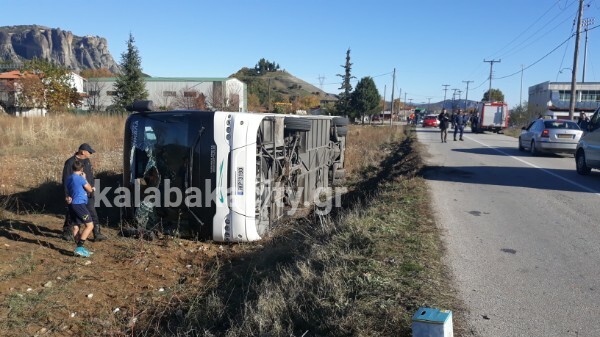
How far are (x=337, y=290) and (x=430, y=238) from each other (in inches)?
93.0

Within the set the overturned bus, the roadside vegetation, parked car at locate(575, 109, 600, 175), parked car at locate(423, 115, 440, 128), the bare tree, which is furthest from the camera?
the bare tree

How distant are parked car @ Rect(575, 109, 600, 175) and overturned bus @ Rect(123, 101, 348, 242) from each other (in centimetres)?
874

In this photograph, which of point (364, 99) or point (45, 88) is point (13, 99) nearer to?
point (45, 88)

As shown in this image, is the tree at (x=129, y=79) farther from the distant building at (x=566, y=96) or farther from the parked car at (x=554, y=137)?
the distant building at (x=566, y=96)

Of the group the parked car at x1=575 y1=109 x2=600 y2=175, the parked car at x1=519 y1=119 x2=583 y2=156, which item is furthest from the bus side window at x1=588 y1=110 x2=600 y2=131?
the parked car at x1=519 y1=119 x2=583 y2=156

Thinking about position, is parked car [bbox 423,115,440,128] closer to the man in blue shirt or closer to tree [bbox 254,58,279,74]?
the man in blue shirt

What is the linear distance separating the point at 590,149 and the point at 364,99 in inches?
2741

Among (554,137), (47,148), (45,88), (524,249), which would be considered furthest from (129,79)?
(524,249)

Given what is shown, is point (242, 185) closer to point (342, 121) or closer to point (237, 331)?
point (237, 331)

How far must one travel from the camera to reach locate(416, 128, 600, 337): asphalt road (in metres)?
4.08

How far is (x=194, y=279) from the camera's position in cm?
649

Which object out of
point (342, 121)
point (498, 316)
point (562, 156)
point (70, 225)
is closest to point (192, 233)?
point (70, 225)

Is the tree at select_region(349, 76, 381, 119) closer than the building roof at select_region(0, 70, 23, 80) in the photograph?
No

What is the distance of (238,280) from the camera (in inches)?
249
